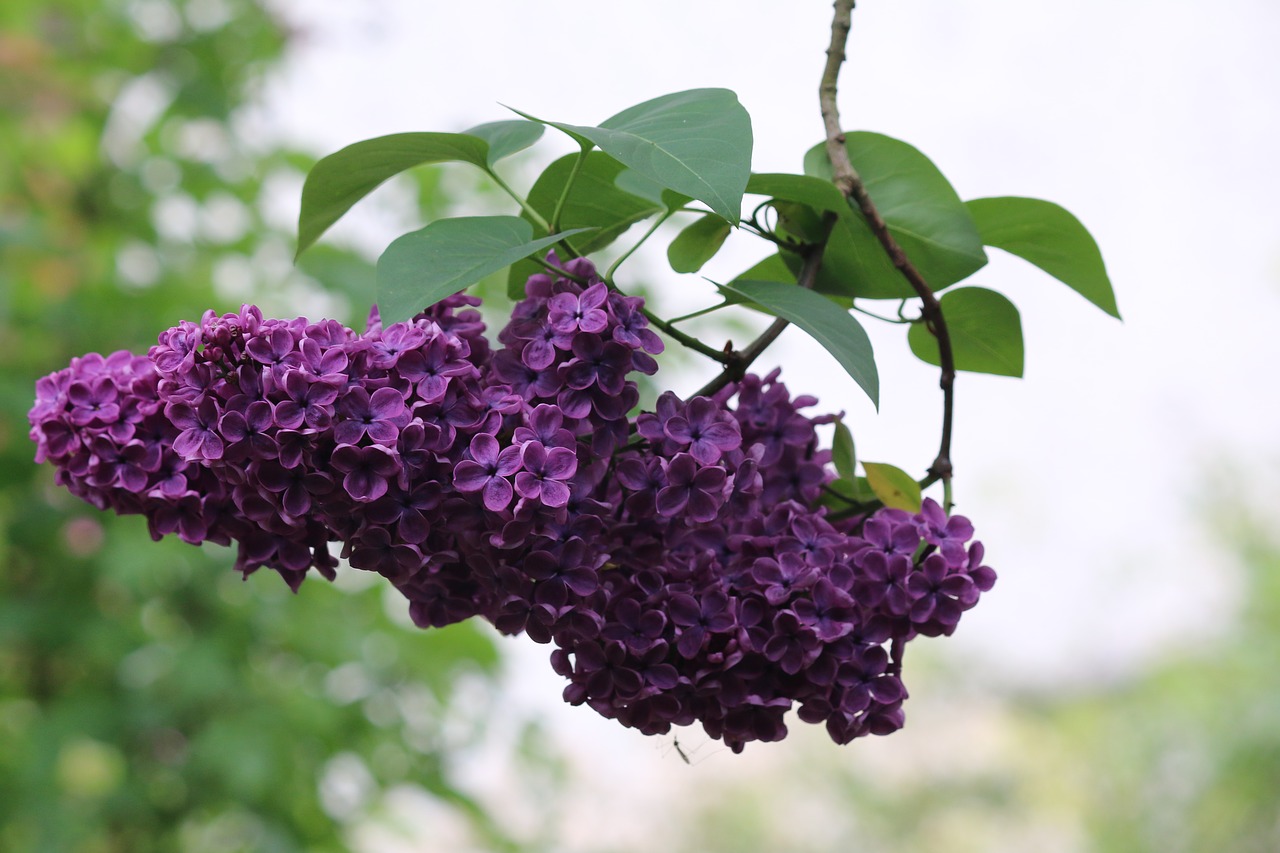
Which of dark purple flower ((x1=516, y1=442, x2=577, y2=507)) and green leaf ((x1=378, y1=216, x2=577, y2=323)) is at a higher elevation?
green leaf ((x1=378, y1=216, x2=577, y2=323))

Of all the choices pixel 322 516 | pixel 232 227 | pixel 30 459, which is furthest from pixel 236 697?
pixel 322 516

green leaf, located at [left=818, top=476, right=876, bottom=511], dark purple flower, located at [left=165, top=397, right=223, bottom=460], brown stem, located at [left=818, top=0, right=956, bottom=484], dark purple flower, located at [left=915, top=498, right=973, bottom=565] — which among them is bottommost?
dark purple flower, located at [left=165, top=397, right=223, bottom=460]

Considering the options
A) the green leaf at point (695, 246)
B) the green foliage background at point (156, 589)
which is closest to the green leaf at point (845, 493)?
the green leaf at point (695, 246)

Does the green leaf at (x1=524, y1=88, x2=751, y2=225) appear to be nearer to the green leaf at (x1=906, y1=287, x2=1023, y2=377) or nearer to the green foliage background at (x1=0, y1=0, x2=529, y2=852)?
the green leaf at (x1=906, y1=287, x2=1023, y2=377)

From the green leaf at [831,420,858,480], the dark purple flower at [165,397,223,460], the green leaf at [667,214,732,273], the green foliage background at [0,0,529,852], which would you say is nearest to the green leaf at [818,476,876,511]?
the green leaf at [831,420,858,480]

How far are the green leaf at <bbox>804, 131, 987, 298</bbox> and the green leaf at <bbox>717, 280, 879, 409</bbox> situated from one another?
0.19 ft

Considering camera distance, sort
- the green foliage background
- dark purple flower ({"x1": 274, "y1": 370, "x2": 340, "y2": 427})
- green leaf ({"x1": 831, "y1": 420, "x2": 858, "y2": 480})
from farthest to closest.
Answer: the green foliage background, green leaf ({"x1": 831, "y1": 420, "x2": 858, "y2": 480}), dark purple flower ({"x1": 274, "y1": 370, "x2": 340, "y2": 427})

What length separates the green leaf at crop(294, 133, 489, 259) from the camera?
1.39 feet

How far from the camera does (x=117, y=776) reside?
4.69ft

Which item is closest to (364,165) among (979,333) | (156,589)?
(979,333)

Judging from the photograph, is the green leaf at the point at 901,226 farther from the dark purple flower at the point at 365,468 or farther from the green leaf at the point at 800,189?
the dark purple flower at the point at 365,468

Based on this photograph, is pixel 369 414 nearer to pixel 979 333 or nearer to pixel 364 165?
pixel 364 165

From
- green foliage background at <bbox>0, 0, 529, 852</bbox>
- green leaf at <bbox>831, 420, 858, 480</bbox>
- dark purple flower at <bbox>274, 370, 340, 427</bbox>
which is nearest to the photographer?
dark purple flower at <bbox>274, 370, 340, 427</bbox>

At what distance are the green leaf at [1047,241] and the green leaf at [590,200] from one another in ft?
0.47
